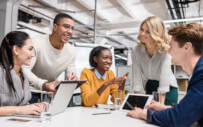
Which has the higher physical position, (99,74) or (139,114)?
(99,74)

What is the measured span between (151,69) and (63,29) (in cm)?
108

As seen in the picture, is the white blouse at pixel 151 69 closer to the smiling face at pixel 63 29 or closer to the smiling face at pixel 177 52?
the smiling face at pixel 177 52

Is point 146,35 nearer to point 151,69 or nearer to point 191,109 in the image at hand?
point 151,69

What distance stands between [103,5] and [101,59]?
18.5 feet

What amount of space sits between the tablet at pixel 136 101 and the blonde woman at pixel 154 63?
39cm

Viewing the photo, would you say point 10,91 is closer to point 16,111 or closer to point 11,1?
point 16,111

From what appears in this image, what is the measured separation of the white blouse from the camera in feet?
6.21

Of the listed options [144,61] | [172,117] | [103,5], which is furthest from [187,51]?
[103,5]

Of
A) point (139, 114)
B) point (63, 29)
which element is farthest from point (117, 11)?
point (139, 114)

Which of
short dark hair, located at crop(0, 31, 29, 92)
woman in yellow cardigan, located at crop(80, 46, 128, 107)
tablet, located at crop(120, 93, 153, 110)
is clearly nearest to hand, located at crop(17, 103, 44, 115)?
short dark hair, located at crop(0, 31, 29, 92)

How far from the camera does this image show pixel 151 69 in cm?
202

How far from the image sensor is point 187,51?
115 cm

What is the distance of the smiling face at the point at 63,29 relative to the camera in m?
2.32

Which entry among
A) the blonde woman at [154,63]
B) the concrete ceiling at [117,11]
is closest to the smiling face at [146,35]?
the blonde woman at [154,63]
